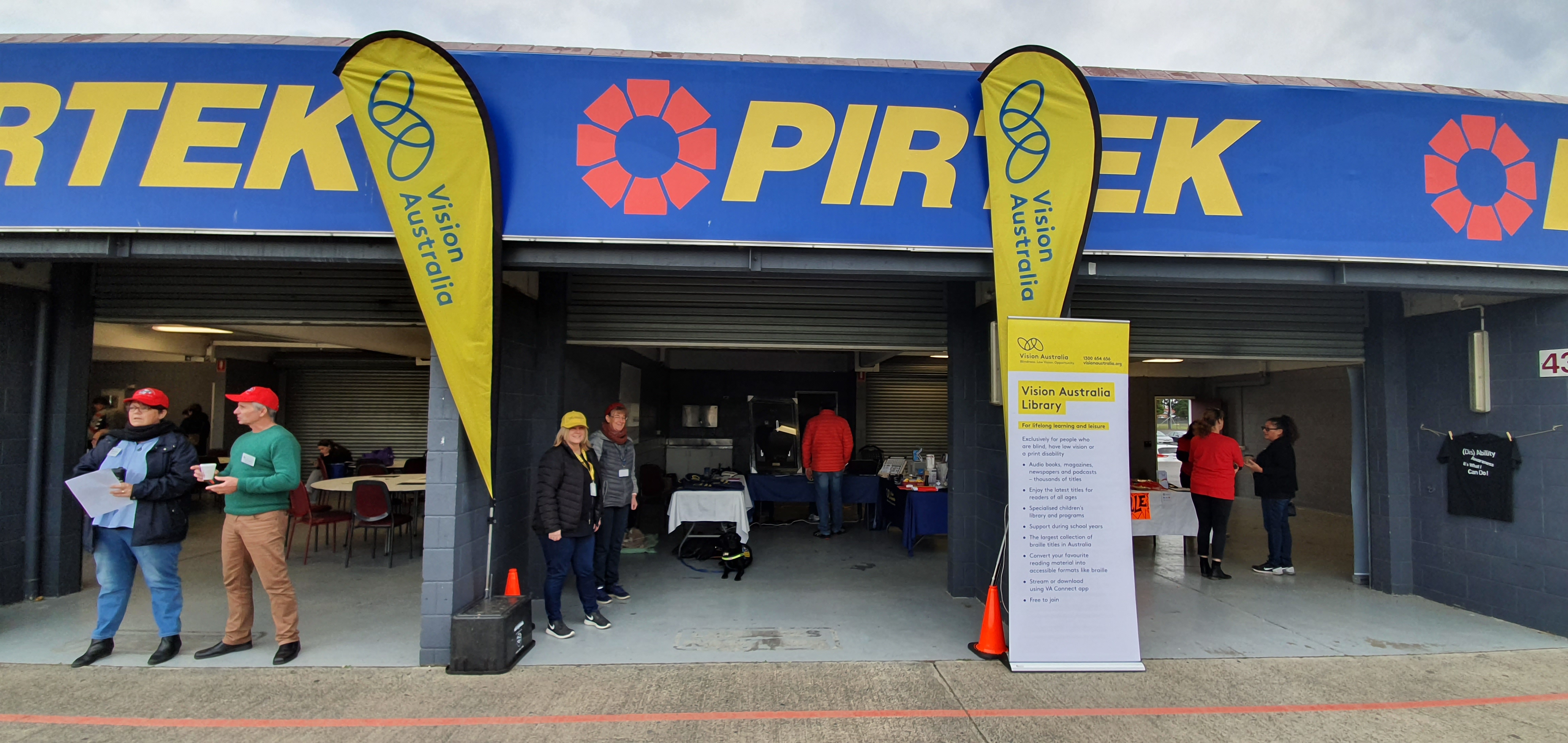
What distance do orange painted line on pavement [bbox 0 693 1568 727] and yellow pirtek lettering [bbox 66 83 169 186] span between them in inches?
132

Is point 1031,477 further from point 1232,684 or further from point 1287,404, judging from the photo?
point 1287,404

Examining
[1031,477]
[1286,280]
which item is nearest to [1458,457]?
[1286,280]

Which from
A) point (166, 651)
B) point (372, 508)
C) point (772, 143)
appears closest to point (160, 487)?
point (166, 651)

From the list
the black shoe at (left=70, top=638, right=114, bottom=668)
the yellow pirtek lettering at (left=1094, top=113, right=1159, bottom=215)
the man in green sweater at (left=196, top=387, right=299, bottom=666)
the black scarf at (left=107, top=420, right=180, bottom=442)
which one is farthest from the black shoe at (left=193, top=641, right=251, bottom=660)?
the yellow pirtek lettering at (left=1094, top=113, right=1159, bottom=215)

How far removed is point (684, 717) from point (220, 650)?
126 inches

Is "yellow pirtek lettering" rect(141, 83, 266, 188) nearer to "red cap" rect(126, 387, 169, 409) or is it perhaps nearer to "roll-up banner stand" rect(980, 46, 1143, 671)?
"red cap" rect(126, 387, 169, 409)

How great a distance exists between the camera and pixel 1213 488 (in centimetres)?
669

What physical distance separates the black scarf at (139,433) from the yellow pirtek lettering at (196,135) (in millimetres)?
1536

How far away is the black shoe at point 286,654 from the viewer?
13.9 ft

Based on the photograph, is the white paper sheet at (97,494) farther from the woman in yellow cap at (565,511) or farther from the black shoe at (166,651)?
the woman in yellow cap at (565,511)

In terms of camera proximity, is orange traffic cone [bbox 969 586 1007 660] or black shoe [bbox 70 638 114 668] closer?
black shoe [bbox 70 638 114 668]

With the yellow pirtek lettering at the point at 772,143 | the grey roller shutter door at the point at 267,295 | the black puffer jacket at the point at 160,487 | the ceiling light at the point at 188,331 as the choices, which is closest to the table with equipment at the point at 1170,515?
the yellow pirtek lettering at the point at 772,143

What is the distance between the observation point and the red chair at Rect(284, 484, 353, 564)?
22.9 feet

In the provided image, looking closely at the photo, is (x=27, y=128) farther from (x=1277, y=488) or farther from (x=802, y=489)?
(x=1277, y=488)
